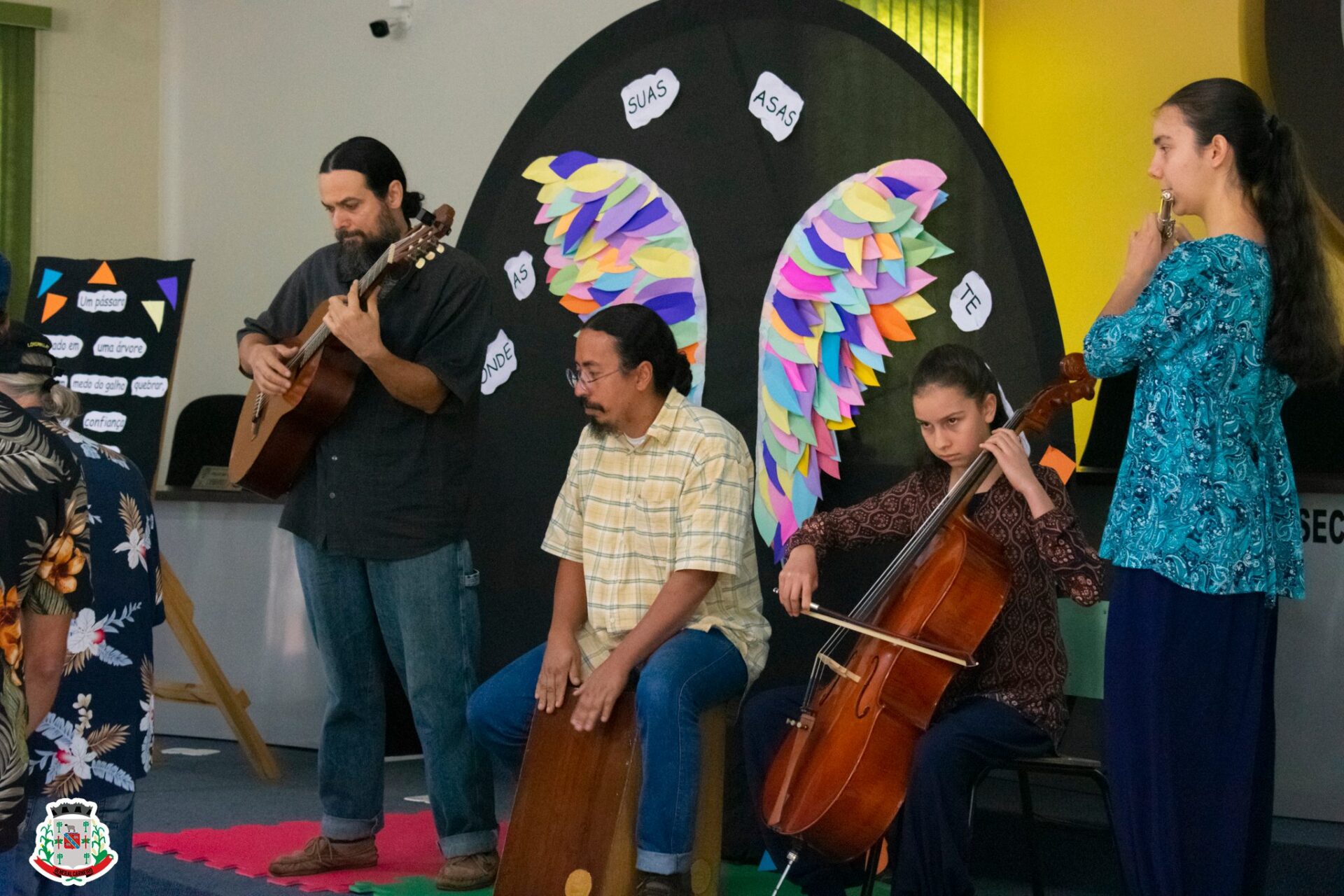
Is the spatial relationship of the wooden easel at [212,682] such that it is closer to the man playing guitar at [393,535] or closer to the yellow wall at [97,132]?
the man playing guitar at [393,535]

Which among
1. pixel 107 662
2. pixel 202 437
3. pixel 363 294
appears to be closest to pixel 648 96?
pixel 363 294

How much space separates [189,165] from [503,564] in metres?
3.04

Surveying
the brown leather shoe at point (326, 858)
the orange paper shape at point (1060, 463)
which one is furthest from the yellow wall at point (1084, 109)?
the brown leather shoe at point (326, 858)

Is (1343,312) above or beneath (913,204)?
beneath

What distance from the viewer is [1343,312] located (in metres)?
3.04

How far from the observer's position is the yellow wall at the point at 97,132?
5.95m

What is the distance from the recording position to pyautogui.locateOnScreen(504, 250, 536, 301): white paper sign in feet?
12.8

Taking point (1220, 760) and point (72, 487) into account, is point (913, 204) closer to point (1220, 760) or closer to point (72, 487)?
point (1220, 760)

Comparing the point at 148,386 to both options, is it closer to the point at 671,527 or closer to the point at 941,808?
the point at 671,527

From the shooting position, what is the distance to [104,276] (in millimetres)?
4488

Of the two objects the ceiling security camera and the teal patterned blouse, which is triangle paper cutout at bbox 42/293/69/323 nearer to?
the ceiling security camera

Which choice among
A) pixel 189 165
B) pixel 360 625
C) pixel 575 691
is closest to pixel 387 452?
pixel 360 625

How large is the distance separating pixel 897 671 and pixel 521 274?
1.91 metres

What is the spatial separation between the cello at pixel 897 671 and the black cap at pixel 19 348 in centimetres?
123
